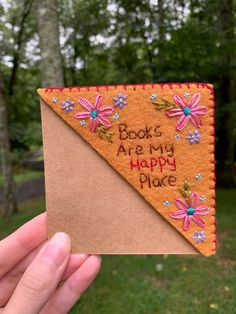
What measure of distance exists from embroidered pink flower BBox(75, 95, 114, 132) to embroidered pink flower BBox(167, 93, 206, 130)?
0.28m

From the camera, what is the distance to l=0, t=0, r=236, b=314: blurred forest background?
174 inches

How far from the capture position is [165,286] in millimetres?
4562

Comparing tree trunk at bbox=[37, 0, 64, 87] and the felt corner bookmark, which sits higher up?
tree trunk at bbox=[37, 0, 64, 87]

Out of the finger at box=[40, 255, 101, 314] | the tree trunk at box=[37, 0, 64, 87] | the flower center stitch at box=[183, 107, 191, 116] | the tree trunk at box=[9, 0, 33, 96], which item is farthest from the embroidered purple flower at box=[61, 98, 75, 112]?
the tree trunk at box=[9, 0, 33, 96]

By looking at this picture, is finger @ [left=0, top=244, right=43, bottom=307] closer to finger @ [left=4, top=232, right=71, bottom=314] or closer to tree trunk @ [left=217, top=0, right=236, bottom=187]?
finger @ [left=4, top=232, right=71, bottom=314]

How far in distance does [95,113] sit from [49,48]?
10.1 ft

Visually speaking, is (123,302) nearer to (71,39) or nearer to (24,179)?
(71,39)

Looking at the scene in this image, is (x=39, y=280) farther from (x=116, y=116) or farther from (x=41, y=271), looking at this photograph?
(x=116, y=116)

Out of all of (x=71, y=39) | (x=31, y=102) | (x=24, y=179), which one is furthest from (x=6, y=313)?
(x=24, y=179)

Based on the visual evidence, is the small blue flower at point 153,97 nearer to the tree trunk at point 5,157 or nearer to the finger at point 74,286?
the finger at point 74,286

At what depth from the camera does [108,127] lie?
5.62ft

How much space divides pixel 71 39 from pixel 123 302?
8536 millimetres

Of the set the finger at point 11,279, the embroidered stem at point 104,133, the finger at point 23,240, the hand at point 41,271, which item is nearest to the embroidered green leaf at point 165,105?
the embroidered stem at point 104,133

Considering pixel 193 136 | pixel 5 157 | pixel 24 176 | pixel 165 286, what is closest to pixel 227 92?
pixel 5 157
